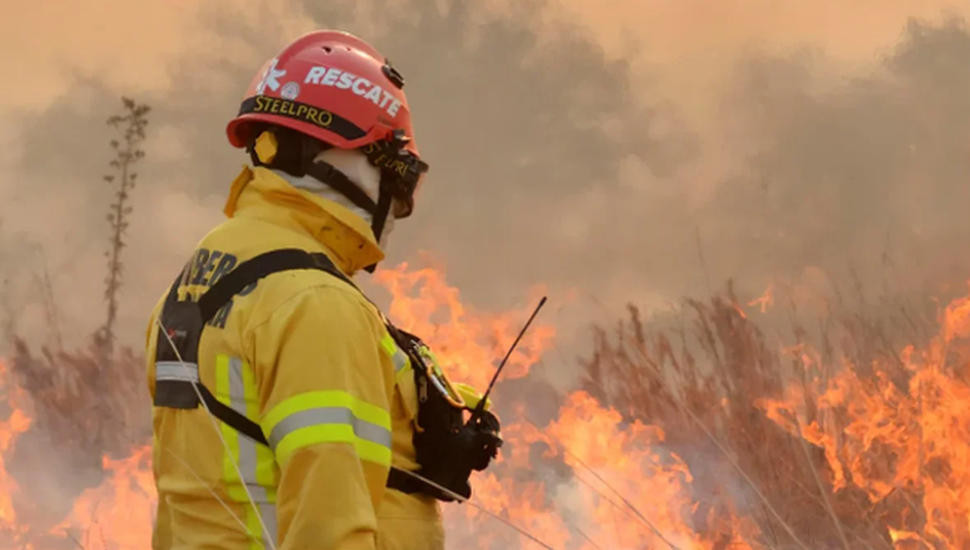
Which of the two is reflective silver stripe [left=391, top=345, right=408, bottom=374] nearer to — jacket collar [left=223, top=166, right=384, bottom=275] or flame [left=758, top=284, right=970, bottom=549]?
jacket collar [left=223, top=166, right=384, bottom=275]

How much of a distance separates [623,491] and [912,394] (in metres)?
2.48

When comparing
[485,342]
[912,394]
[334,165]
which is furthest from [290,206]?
[485,342]

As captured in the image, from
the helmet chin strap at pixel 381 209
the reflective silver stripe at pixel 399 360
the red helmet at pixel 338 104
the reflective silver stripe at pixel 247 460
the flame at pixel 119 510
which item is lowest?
the flame at pixel 119 510

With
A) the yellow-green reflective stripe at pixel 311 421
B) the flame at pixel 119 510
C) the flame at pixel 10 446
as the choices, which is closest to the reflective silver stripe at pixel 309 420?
the yellow-green reflective stripe at pixel 311 421

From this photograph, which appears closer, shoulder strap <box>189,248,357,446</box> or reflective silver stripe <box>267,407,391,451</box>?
reflective silver stripe <box>267,407,391,451</box>

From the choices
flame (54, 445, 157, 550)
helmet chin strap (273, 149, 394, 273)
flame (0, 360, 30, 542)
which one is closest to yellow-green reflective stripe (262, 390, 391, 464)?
helmet chin strap (273, 149, 394, 273)

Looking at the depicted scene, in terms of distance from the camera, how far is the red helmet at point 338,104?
2938 mm

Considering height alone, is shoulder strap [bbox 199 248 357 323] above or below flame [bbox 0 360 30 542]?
above

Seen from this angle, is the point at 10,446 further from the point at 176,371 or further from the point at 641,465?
the point at 176,371

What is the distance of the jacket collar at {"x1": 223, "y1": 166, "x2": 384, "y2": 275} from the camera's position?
272cm

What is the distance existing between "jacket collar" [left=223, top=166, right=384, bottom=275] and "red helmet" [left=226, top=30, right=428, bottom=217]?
0.23 m

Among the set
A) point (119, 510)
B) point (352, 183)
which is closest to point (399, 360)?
point (352, 183)

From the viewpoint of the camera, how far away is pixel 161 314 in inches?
106

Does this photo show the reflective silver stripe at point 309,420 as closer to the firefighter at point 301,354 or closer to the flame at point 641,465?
the firefighter at point 301,354
